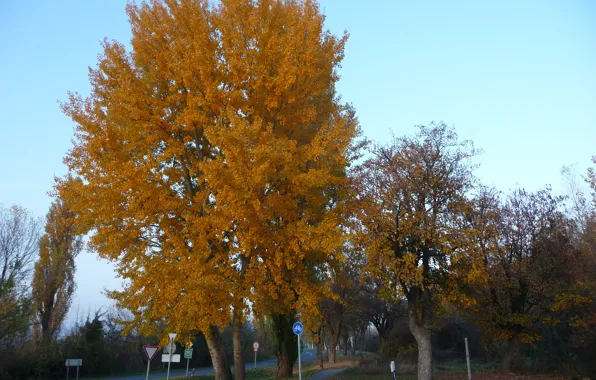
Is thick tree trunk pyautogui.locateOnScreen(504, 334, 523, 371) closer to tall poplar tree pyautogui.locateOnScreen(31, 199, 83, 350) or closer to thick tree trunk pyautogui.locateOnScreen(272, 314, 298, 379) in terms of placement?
thick tree trunk pyautogui.locateOnScreen(272, 314, 298, 379)

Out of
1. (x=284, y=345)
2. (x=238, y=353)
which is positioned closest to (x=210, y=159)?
(x=238, y=353)

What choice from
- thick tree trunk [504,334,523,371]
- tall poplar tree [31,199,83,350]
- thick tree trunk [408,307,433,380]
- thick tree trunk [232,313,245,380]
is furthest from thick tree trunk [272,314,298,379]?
tall poplar tree [31,199,83,350]

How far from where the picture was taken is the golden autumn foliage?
9922 millimetres

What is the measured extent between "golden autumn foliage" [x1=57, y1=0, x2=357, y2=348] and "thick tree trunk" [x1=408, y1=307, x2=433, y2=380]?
5898 mm

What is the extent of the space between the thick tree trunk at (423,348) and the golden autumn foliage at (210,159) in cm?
590

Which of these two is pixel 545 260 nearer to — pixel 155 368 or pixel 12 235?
pixel 12 235

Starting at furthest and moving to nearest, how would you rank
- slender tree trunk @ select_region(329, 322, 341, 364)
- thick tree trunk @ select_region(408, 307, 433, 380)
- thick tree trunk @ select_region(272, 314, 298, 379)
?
slender tree trunk @ select_region(329, 322, 341, 364), thick tree trunk @ select_region(272, 314, 298, 379), thick tree trunk @ select_region(408, 307, 433, 380)

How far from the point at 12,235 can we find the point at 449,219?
88.9 ft

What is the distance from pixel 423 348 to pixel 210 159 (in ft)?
34.4

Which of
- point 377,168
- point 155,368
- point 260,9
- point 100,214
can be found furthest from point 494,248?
point 155,368

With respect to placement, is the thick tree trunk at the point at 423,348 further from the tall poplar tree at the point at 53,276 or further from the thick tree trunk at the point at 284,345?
the tall poplar tree at the point at 53,276

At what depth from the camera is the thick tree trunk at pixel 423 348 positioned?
587 inches

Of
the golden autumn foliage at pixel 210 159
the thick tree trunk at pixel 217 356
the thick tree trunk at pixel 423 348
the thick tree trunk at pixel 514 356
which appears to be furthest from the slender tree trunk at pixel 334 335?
the golden autumn foliage at pixel 210 159

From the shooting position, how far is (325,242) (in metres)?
9.81
